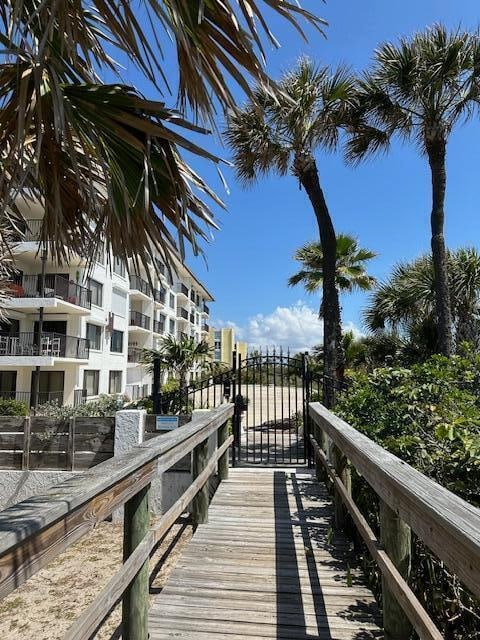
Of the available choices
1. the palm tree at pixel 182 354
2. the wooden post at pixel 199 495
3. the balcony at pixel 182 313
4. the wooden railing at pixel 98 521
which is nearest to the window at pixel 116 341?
the palm tree at pixel 182 354

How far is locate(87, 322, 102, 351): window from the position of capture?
25628mm

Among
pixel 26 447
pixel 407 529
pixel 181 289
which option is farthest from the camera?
pixel 181 289

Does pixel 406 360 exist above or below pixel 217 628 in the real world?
above

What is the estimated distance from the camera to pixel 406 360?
11844 millimetres

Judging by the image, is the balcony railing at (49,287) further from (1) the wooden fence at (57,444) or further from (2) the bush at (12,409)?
(1) the wooden fence at (57,444)

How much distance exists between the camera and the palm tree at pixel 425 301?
12.1 m

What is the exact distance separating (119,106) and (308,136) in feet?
24.2

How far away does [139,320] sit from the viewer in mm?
34469

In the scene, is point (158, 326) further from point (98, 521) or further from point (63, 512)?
point (63, 512)

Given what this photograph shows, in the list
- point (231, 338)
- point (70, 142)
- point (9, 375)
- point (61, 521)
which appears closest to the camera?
point (61, 521)

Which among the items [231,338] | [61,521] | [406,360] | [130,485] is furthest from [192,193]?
[231,338]

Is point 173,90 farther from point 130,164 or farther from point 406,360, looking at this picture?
point 406,360

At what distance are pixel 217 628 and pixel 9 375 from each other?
74.3 ft

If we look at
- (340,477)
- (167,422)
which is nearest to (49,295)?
(167,422)
